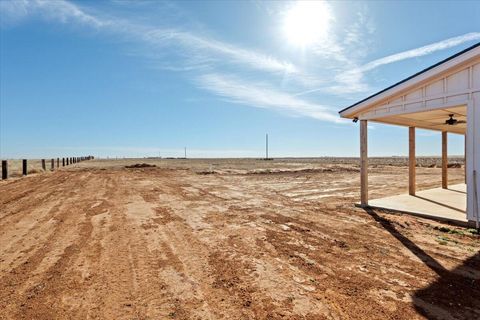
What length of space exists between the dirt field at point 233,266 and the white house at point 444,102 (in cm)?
153

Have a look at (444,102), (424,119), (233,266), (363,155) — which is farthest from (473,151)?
(233,266)

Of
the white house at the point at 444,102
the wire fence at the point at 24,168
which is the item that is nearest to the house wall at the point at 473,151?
the white house at the point at 444,102

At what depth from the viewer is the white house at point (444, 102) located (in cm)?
700

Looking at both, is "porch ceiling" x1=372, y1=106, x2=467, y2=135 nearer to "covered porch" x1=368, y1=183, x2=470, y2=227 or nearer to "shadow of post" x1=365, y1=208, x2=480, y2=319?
"covered porch" x1=368, y1=183, x2=470, y2=227

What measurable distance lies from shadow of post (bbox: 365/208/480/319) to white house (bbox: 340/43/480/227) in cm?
304

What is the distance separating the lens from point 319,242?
579 cm

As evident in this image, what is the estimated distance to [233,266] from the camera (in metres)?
4.52

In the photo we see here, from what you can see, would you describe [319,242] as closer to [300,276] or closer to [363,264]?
[363,264]

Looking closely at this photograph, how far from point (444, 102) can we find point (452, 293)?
572 centimetres

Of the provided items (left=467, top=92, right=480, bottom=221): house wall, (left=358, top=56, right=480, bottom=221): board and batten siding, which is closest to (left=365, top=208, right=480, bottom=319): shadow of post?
(left=467, top=92, right=480, bottom=221): house wall

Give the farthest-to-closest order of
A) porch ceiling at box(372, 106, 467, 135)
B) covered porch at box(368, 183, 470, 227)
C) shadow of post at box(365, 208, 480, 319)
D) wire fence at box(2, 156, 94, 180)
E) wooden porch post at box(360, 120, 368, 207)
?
1. wire fence at box(2, 156, 94, 180)
2. wooden porch post at box(360, 120, 368, 207)
3. porch ceiling at box(372, 106, 467, 135)
4. covered porch at box(368, 183, 470, 227)
5. shadow of post at box(365, 208, 480, 319)

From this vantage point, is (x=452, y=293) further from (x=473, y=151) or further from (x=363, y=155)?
(x=363, y=155)

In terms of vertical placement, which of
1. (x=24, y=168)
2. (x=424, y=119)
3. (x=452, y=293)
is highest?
(x=424, y=119)

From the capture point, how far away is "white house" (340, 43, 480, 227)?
700 cm
